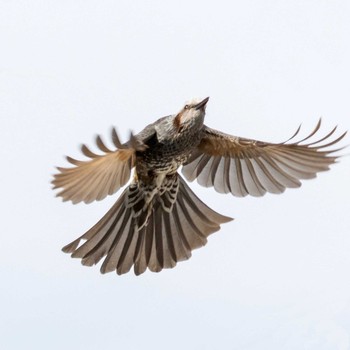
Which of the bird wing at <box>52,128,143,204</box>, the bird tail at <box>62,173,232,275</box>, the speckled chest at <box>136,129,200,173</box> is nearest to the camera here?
the bird wing at <box>52,128,143,204</box>

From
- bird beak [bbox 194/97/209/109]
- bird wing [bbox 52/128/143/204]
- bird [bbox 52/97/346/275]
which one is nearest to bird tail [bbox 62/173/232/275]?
bird [bbox 52/97/346/275]

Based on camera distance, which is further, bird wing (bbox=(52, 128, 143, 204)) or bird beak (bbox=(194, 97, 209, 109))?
bird beak (bbox=(194, 97, 209, 109))

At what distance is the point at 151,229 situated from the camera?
10.8 meters

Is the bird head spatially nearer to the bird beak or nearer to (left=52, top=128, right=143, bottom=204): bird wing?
the bird beak

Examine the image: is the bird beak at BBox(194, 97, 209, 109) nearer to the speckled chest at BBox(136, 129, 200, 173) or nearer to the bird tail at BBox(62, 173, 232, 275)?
the speckled chest at BBox(136, 129, 200, 173)

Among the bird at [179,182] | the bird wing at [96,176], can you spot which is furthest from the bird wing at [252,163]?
the bird wing at [96,176]

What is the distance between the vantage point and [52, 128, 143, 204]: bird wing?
9484 millimetres

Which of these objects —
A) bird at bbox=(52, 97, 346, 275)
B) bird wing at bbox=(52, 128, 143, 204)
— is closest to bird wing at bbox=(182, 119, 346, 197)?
bird at bbox=(52, 97, 346, 275)

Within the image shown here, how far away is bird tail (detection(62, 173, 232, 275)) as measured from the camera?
1049cm

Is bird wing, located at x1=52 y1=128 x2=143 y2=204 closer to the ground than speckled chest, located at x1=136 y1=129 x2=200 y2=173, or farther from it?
closer to the ground

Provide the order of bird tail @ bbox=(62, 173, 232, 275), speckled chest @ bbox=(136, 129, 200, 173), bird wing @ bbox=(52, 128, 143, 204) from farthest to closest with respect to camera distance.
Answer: bird tail @ bbox=(62, 173, 232, 275) → speckled chest @ bbox=(136, 129, 200, 173) → bird wing @ bbox=(52, 128, 143, 204)

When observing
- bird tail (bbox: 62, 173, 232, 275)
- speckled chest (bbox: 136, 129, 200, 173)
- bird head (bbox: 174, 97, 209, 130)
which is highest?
bird head (bbox: 174, 97, 209, 130)

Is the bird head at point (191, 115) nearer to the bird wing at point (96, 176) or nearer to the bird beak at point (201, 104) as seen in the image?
the bird beak at point (201, 104)

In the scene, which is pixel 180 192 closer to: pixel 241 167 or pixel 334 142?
A: pixel 241 167
